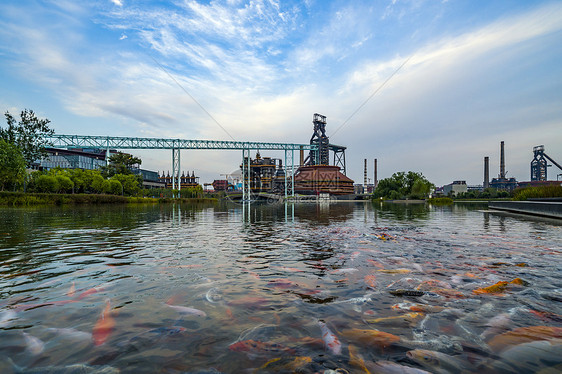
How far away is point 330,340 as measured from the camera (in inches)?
159

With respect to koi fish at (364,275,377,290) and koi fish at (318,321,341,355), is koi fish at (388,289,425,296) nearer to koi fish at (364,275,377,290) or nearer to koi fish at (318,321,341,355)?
koi fish at (364,275,377,290)

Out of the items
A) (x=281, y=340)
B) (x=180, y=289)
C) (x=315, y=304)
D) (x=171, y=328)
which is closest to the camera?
(x=281, y=340)

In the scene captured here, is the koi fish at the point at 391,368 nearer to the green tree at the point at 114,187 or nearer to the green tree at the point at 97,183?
the green tree at the point at 97,183

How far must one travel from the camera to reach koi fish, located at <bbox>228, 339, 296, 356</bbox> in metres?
3.72

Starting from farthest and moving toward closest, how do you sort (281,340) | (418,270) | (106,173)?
(106,173) → (418,270) → (281,340)

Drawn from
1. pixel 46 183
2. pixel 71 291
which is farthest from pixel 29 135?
pixel 71 291

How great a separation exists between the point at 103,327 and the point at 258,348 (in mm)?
2617

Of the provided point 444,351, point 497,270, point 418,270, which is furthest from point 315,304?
point 497,270

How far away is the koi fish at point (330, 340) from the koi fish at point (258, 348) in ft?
1.66

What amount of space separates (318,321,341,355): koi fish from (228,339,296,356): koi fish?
1.66 ft

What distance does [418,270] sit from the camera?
7.95 metres

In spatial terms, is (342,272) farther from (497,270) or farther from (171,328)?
(171,328)

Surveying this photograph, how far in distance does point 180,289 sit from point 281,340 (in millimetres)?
3296

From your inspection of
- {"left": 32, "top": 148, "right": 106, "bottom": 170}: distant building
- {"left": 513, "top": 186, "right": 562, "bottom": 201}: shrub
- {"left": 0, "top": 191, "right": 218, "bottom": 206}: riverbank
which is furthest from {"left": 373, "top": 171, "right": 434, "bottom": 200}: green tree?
{"left": 32, "top": 148, "right": 106, "bottom": 170}: distant building
